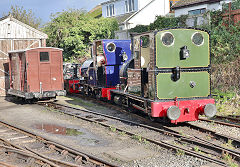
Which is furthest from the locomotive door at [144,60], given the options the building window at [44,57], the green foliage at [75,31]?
the green foliage at [75,31]

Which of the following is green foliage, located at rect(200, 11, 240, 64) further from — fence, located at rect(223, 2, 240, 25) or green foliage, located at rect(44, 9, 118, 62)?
green foliage, located at rect(44, 9, 118, 62)

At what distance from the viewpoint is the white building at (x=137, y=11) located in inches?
1398

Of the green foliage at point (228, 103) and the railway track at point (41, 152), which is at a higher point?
the green foliage at point (228, 103)

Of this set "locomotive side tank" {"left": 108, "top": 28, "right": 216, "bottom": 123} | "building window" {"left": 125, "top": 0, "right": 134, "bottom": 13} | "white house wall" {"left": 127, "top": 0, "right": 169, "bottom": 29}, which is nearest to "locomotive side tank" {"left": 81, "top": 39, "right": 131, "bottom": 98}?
"locomotive side tank" {"left": 108, "top": 28, "right": 216, "bottom": 123}

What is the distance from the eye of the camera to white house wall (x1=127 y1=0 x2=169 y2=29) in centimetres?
3569

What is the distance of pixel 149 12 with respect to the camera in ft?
120

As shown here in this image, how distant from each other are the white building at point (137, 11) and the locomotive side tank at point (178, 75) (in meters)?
24.8

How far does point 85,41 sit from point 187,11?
975cm

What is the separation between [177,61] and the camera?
8531mm

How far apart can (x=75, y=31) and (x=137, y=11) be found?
11778 mm

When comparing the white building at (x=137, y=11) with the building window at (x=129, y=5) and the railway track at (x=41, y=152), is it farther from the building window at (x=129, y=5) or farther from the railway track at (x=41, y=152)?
the railway track at (x=41, y=152)

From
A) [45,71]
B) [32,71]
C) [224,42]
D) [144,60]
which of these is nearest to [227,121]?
[144,60]

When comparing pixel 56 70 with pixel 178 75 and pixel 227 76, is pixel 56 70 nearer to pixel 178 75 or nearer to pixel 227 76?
pixel 178 75

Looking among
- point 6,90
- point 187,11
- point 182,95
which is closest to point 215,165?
point 182,95
